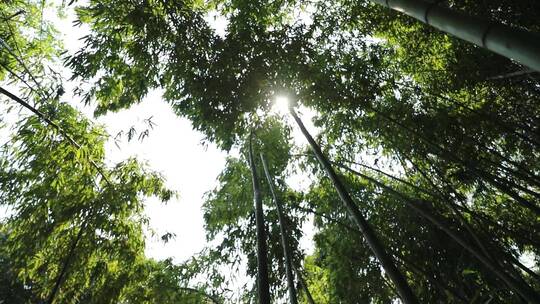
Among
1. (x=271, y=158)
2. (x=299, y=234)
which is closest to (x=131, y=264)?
(x=271, y=158)

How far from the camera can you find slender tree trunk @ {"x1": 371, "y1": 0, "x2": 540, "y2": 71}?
114cm

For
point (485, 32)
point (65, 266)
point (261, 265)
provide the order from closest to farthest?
point (485, 32)
point (261, 265)
point (65, 266)

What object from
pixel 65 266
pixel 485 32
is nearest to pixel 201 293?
pixel 65 266

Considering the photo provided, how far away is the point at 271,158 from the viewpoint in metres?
4.98

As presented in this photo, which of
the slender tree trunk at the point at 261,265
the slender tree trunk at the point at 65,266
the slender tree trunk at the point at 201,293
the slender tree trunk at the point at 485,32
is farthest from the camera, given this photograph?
the slender tree trunk at the point at 201,293

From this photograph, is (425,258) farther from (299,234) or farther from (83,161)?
(83,161)

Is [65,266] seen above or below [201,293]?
below

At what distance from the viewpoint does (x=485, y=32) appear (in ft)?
4.24

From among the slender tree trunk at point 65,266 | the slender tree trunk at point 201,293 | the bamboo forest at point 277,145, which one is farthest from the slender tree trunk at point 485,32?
the slender tree trunk at point 201,293

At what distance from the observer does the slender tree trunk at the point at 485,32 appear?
1.14 meters

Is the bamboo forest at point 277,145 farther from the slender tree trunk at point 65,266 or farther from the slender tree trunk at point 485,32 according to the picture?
the slender tree trunk at point 485,32

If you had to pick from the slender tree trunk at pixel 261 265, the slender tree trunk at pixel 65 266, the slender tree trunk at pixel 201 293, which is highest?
the slender tree trunk at pixel 201 293

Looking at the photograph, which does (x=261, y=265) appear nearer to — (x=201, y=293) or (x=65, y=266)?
(x=65, y=266)

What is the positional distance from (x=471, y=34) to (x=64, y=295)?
481cm
